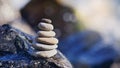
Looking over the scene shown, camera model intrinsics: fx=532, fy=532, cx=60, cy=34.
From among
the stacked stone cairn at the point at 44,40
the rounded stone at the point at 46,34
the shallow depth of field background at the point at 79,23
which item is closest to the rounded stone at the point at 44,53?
the stacked stone cairn at the point at 44,40

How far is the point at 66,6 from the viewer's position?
43.1 ft

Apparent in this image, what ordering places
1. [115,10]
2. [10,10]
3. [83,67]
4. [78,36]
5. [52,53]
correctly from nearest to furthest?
1. [52,53]
2. [83,67]
3. [78,36]
4. [10,10]
5. [115,10]

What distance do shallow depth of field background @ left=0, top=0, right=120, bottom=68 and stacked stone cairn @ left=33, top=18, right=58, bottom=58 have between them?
4.64 meters

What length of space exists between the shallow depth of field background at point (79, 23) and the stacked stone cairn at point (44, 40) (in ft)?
15.2

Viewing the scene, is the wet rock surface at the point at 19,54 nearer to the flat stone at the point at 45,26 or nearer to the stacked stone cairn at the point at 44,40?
the stacked stone cairn at the point at 44,40

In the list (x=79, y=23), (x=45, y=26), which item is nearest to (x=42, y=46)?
(x=45, y=26)

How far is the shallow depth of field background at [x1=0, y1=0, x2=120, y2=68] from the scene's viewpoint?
9647 mm

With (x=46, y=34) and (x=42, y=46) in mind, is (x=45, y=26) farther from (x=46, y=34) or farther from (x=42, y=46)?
(x=42, y=46)

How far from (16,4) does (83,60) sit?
13.4ft

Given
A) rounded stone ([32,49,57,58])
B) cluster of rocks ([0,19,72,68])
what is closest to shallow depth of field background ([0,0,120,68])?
cluster of rocks ([0,19,72,68])

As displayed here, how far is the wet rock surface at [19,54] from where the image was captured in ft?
14.5

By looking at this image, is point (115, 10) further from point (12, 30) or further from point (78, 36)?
point (12, 30)

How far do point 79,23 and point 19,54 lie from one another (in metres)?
8.56

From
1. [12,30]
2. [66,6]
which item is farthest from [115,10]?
[12,30]
